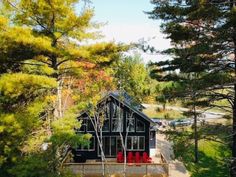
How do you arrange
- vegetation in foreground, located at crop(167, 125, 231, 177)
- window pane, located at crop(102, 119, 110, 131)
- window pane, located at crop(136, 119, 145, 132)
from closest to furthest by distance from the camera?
vegetation in foreground, located at crop(167, 125, 231, 177) < window pane, located at crop(136, 119, 145, 132) < window pane, located at crop(102, 119, 110, 131)

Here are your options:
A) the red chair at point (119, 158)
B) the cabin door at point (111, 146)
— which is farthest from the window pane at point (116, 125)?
the red chair at point (119, 158)

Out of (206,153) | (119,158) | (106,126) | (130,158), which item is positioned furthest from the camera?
(206,153)

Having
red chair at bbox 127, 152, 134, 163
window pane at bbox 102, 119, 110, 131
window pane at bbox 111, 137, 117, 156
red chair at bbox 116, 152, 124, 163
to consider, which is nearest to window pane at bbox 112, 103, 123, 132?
window pane at bbox 102, 119, 110, 131

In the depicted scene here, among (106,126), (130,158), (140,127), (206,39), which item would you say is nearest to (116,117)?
(106,126)

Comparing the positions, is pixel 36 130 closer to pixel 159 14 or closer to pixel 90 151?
pixel 159 14

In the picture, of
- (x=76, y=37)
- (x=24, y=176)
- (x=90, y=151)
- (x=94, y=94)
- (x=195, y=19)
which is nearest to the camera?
(x=195, y=19)

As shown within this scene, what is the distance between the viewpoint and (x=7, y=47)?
1476cm

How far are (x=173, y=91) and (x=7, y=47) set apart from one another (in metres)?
6.91

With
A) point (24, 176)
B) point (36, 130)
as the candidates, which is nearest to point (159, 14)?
point (36, 130)

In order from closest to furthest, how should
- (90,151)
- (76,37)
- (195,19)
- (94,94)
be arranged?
1. (195,19)
2. (76,37)
3. (94,94)
4. (90,151)

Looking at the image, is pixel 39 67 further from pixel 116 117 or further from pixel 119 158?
pixel 116 117

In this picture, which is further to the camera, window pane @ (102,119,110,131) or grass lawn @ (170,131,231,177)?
window pane @ (102,119,110,131)

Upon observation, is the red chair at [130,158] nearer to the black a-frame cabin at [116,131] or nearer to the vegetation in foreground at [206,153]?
the black a-frame cabin at [116,131]

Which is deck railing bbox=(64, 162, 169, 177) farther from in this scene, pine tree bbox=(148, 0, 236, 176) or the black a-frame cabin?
pine tree bbox=(148, 0, 236, 176)
